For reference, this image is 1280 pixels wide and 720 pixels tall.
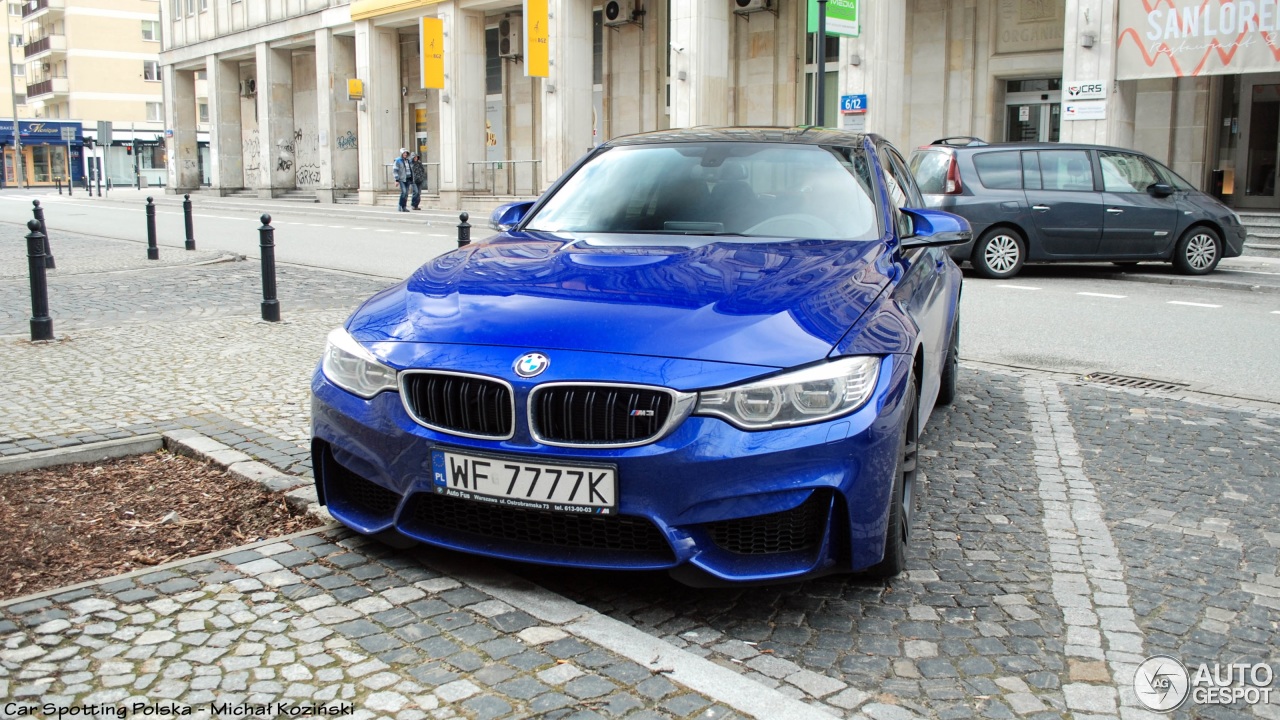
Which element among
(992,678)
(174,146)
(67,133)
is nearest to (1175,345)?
(992,678)

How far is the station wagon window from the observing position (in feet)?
49.4

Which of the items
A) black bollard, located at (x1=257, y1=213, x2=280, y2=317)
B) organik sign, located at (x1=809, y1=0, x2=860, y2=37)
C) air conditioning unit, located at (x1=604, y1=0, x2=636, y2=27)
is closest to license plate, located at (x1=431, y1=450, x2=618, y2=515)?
black bollard, located at (x1=257, y1=213, x2=280, y2=317)

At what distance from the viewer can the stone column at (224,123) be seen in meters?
50.4

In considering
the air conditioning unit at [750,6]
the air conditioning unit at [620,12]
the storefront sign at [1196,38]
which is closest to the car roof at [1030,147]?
the storefront sign at [1196,38]

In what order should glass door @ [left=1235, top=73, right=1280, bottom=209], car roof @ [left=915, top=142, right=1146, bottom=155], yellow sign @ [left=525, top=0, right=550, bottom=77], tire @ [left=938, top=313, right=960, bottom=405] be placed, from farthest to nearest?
yellow sign @ [left=525, top=0, right=550, bottom=77], glass door @ [left=1235, top=73, right=1280, bottom=209], car roof @ [left=915, top=142, right=1146, bottom=155], tire @ [left=938, top=313, right=960, bottom=405]

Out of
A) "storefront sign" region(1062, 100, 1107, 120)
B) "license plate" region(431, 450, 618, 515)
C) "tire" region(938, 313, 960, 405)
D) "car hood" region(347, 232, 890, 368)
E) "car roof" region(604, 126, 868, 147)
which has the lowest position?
"tire" region(938, 313, 960, 405)

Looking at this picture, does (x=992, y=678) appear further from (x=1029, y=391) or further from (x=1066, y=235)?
(x=1066, y=235)

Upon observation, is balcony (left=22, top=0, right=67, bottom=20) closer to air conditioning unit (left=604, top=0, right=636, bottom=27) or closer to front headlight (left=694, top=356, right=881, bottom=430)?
air conditioning unit (left=604, top=0, right=636, bottom=27)

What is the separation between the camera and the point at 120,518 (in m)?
4.50

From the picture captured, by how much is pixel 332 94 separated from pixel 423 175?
730cm

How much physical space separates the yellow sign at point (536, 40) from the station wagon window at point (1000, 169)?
18247 millimetres

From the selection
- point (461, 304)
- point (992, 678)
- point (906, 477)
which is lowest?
point (992, 678)

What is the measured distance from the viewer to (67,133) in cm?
6144

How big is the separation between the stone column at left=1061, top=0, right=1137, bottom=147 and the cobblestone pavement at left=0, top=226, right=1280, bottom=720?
16905 mm
